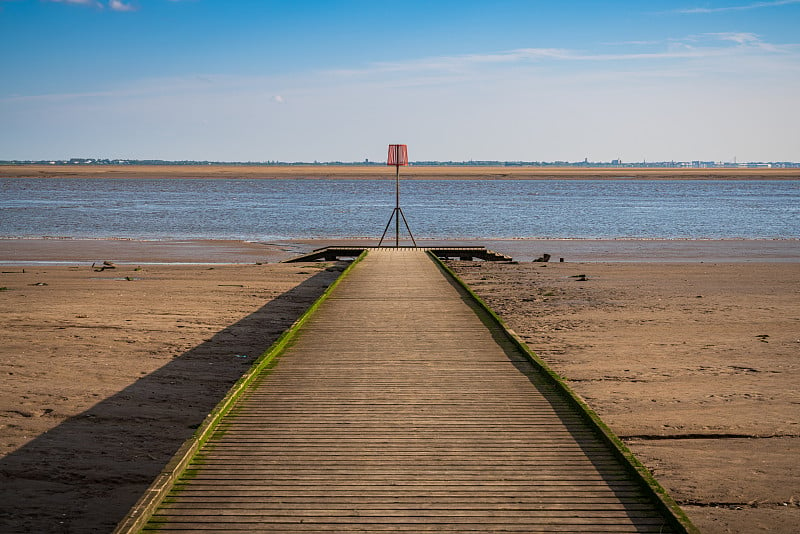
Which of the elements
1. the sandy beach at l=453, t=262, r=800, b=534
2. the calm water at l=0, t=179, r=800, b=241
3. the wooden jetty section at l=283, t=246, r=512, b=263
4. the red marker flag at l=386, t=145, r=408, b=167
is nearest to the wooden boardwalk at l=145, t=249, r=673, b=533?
the sandy beach at l=453, t=262, r=800, b=534

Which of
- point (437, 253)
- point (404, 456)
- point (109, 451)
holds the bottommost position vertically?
point (109, 451)

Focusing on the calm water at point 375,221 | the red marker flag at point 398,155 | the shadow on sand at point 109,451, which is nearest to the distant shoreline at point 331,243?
the calm water at point 375,221

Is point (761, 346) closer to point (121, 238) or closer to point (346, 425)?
point (346, 425)

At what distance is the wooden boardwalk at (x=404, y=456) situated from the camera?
473cm

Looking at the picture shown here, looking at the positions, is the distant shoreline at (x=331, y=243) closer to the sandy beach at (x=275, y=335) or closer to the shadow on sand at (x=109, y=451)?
the sandy beach at (x=275, y=335)

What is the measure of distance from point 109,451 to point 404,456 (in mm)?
3128

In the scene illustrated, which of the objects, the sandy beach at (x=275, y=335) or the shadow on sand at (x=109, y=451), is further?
the sandy beach at (x=275, y=335)

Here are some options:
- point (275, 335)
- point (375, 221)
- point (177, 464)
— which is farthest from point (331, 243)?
point (177, 464)

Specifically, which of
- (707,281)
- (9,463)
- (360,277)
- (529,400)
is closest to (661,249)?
(707,281)

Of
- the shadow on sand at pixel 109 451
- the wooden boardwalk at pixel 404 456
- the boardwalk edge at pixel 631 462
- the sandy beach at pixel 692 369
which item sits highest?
the boardwalk edge at pixel 631 462

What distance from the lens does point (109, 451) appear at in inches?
283

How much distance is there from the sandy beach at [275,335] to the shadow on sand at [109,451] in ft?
0.07

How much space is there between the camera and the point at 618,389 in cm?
927

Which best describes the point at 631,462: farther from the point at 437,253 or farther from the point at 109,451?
the point at 437,253
